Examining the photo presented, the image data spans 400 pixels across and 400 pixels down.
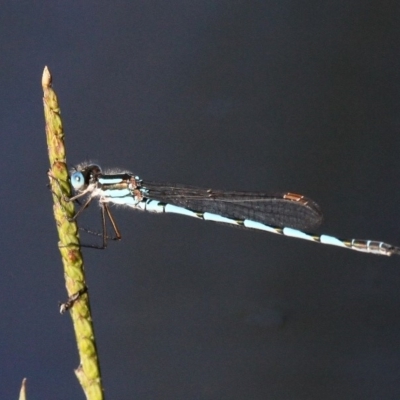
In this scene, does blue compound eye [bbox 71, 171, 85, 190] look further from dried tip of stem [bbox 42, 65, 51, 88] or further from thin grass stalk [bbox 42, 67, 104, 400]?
dried tip of stem [bbox 42, 65, 51, 88]

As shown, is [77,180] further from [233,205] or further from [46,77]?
[46,77]

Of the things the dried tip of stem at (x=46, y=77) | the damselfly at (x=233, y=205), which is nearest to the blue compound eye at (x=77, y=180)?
the damselfly at (x=233, y=205)

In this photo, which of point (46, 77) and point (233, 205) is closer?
point (46, 77)

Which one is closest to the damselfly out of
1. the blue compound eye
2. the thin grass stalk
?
the blue compound eye

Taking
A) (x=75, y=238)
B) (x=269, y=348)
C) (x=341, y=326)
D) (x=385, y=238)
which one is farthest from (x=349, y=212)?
(x=75, y=238)

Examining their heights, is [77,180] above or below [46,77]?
above

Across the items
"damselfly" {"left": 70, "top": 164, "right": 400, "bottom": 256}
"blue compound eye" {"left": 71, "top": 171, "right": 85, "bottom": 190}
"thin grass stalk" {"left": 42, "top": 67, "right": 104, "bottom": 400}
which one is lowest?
"thin grass stalk" {"left": 42, "top": 67, "right": 104, "bottom": 400}

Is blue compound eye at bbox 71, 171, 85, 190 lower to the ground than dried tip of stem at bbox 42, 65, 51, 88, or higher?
higher

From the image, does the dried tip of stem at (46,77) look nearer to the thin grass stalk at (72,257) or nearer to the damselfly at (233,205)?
the thin grass stalk at (72,257)

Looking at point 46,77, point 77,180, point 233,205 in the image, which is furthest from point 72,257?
point 233,205
